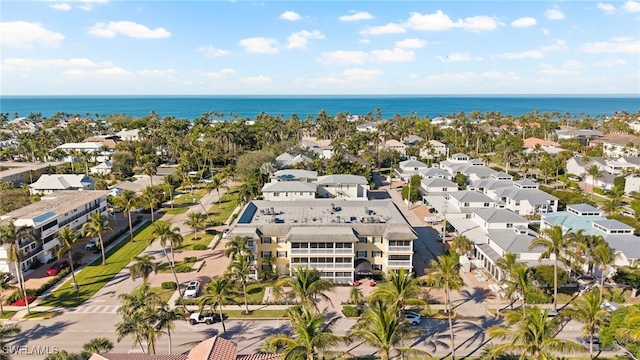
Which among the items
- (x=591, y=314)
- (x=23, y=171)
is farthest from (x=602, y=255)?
(x=23, y=171)

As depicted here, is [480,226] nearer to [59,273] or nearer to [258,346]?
[258,346]

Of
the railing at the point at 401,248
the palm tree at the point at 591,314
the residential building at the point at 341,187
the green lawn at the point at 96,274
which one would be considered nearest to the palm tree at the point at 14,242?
the green lawn at the point at 96,274

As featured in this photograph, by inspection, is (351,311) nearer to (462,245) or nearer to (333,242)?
(333,242)

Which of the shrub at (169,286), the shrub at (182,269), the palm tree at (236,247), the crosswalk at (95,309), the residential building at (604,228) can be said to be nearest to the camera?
the crosswalk at (95,309)

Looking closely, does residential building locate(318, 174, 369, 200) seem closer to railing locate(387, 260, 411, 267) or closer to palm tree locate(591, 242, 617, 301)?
railing locate(387, 260, 411, 267)

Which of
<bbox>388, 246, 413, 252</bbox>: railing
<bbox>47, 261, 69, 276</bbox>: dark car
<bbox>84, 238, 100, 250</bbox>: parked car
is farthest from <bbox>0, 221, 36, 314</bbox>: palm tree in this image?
<bbox>388, 246, 413, 252</bbox>: railing

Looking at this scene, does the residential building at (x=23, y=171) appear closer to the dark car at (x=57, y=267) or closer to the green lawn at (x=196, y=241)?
the dark car at (x=57, y=267)
